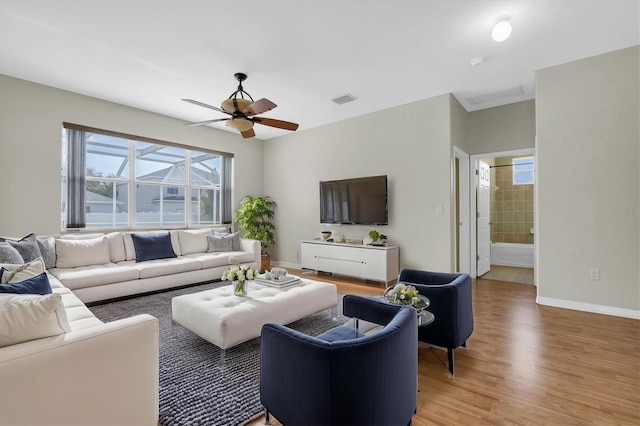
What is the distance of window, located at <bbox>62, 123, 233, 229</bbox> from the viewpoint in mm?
4293

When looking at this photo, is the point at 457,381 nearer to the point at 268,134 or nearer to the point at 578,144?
the point at 578,144

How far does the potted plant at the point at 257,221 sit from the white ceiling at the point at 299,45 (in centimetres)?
225

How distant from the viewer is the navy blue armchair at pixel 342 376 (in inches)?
45.1

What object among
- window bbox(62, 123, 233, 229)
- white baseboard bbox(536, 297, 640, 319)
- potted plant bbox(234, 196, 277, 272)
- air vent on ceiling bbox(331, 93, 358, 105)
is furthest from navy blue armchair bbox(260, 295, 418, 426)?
potted plant bbox(234, 196, 277, 272)

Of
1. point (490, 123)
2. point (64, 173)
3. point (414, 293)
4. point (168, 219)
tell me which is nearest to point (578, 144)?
point (490, 123)

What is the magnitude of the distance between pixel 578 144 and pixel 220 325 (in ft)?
13.9

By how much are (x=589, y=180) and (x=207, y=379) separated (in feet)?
14.2

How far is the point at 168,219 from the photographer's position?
17.5 ft

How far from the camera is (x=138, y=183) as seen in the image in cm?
497

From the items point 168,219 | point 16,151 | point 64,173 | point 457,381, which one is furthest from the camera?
point 168,219

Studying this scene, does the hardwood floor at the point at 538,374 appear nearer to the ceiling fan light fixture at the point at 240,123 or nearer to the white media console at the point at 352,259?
the white media console at the point at 352,259

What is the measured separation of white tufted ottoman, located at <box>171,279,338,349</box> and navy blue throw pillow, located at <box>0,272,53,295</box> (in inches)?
37.1

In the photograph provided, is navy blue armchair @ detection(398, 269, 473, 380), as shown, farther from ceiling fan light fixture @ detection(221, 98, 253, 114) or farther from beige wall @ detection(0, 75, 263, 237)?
beige wall @ detection(0, 75, 263, 237)

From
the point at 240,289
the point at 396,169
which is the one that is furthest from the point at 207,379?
the point at 396,169
